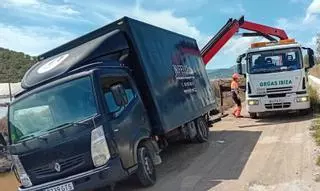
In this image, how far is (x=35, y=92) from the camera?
25.5 ft

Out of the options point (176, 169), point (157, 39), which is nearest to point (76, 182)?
point (176, 169)

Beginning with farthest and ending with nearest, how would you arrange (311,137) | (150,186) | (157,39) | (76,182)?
(311,137) → (157,39) → (150,186) → (76,182)

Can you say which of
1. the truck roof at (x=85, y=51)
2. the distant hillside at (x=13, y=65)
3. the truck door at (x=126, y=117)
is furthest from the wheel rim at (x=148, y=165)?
the distant hillside at (x=13, y=65)

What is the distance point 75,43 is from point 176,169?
3.34m

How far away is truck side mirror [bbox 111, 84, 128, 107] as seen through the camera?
7.66 m

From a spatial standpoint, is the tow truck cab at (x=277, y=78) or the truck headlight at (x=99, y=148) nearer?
the truck headlight at (x=99, y=148)

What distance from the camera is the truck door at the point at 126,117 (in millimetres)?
7547

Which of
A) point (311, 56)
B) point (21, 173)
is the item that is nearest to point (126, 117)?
point (21, 173)

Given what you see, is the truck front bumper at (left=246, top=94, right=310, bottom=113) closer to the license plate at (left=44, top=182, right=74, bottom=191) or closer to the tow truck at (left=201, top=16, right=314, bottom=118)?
the tow truck at (left=201, top=16, right=314, bottom=118)

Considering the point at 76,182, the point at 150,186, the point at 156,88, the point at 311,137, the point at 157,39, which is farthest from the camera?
the point at 311,137

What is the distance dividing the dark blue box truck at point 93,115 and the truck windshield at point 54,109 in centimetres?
2

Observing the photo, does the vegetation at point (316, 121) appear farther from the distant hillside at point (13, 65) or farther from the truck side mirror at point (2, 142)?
the distant hillside at point (13, 65)

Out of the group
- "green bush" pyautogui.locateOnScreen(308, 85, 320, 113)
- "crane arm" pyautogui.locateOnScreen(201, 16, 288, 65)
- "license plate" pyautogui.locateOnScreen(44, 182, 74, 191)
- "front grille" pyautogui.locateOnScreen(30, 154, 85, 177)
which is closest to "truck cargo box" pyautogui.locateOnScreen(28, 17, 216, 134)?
"front grille" pyautogui.locateOnScreen(30, 154, 85, 177)

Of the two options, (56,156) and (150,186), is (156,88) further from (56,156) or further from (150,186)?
(56,156)
